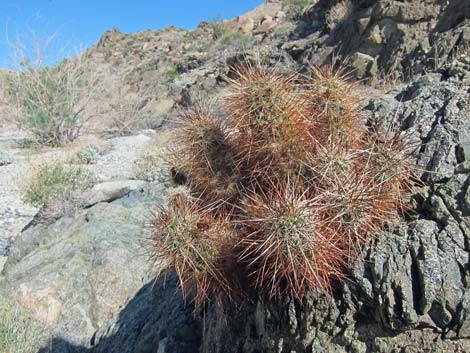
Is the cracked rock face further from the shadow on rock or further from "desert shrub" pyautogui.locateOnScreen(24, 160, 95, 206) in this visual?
"desert shrub" pyautogui.locateOnScreen(24, 160, 95, 206)

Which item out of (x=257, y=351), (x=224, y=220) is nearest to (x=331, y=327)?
(x=257, y=351)

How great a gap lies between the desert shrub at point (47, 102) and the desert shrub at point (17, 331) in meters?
11.5

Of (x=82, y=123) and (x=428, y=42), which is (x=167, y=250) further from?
(x=82, y=123)

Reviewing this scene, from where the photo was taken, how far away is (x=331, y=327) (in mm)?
2379

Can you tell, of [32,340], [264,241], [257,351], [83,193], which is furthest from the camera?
[83,193]

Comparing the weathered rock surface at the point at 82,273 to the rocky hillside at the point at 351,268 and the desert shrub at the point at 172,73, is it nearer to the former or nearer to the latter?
the rocky hillside at the point at 351,268

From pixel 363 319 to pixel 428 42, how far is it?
908 cm

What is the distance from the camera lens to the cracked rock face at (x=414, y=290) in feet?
6.90

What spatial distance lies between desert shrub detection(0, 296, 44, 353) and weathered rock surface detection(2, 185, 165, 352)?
0.33 metres

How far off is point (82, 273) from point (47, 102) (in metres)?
11.4

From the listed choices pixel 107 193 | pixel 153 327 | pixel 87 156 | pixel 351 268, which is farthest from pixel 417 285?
pixel 87 156

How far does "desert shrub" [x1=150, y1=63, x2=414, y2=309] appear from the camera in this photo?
218cm

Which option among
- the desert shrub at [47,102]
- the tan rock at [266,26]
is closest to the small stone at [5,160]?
the desert shrub at [47,102]

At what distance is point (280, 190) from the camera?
235 centimetres
